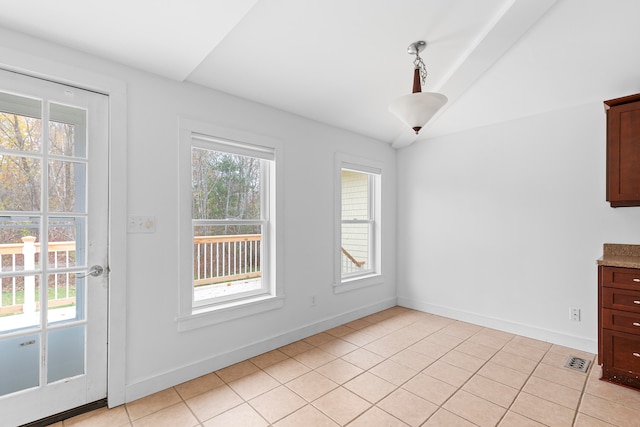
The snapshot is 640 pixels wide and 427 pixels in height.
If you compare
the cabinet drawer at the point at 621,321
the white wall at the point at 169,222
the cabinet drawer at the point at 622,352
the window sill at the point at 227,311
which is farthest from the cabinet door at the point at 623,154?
the window sill at the point at 227,311

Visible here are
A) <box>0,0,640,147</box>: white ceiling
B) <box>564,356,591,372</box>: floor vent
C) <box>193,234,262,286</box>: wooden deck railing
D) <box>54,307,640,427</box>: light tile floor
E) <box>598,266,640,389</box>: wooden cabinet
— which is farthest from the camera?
<box>193,234,262,286</box>: wooden deck railing

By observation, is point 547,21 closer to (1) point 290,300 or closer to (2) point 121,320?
(1) point 290,300

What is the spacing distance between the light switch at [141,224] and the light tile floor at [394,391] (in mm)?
1271

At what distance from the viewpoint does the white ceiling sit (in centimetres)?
192

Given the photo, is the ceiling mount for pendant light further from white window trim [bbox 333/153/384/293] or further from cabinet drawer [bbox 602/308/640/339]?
cabinet drawer [bbox 602/308/640/339]

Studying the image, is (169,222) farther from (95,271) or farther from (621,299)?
(621,299)

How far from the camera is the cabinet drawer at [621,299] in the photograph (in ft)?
8.07

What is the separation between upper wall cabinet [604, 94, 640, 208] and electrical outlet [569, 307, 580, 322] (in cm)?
117

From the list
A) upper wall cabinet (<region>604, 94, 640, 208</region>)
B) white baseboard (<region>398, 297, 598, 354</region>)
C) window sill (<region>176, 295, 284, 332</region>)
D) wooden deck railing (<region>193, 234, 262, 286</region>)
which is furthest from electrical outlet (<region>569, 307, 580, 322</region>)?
wooden deck railing (<region>193, 234, 262, 286</region>)

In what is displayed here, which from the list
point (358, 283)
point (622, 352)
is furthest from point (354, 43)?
point (622, 352)

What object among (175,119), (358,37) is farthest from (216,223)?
(358,37)

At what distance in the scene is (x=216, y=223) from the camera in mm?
2898

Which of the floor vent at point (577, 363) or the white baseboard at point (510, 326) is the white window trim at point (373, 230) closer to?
the white baseboard at point (510, 326)

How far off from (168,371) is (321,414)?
128 cm
